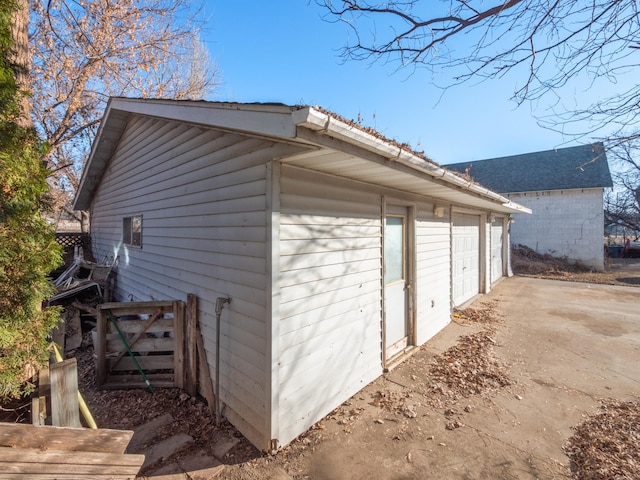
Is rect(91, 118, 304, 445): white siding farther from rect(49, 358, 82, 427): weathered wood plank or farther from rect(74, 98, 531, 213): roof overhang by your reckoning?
rect(49, 358, 82, 427): weathered wood plank

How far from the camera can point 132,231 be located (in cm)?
A: 619

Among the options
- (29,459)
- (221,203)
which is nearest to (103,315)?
(221,203)

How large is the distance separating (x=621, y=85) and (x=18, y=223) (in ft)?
15.6

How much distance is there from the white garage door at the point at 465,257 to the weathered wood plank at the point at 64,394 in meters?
6.98

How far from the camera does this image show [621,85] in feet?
8.11

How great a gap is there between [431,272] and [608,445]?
316 centimetres

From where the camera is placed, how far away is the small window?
574 cm

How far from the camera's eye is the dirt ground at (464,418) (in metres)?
2.51

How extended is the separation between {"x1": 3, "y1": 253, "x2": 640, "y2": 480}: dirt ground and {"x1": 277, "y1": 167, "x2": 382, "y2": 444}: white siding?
1.08ft

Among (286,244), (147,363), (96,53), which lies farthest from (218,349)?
(96,53)

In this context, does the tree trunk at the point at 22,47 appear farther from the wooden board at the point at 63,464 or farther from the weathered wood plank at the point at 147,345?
the weathered wood plank at the point at 147,345

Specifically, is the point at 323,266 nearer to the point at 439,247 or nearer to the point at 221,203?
the point at 221,203

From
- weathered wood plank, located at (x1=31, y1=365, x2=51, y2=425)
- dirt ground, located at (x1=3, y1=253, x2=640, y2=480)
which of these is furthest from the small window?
weathered wood plank, located at (x1=31, y1=365, x2=51, y2=425)

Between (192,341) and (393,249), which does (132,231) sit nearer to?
(192,341)
